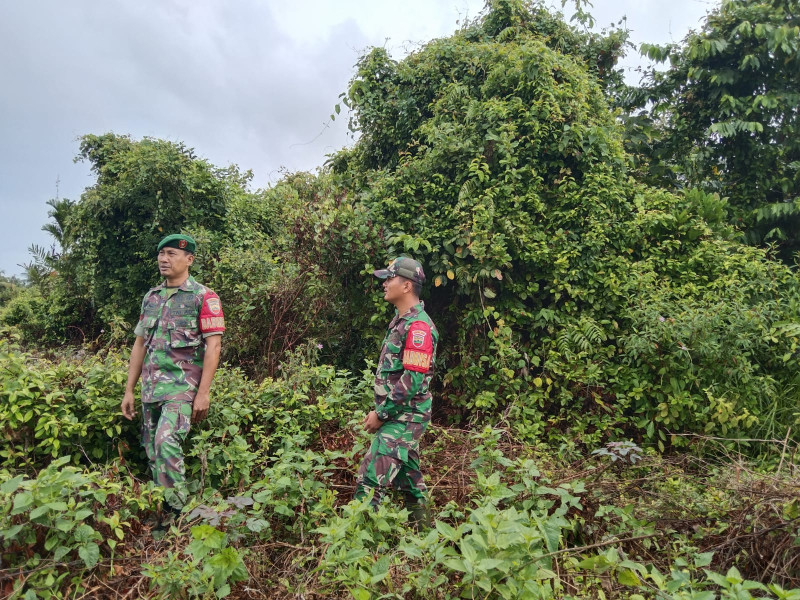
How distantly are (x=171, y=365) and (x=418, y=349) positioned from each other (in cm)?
164

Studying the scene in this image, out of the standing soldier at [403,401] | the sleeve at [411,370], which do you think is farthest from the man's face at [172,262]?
the sleeve at [411,370]

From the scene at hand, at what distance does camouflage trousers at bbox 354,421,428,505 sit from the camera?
312cm

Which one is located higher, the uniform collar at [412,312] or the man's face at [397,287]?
the man's face at [397,287]

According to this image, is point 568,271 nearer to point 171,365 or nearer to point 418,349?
point 418,349

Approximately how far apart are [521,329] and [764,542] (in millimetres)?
3523

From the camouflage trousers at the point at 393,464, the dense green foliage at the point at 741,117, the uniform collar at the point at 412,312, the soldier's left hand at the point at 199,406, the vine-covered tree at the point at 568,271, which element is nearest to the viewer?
the camouflage trousers at the point at 393,464

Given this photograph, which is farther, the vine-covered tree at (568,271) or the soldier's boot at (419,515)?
the vine-covered tree at (568,271)

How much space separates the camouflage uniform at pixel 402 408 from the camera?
3.14 metres

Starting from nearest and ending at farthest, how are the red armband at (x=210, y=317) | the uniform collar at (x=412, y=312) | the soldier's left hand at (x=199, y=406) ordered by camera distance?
the uniform collar at (x=412, y=312), the soldier's left hand at (x=199, y=406), the red armband at (x=210, y=317)

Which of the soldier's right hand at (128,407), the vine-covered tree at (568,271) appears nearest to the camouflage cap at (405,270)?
the soldier's right hand at (128,407)

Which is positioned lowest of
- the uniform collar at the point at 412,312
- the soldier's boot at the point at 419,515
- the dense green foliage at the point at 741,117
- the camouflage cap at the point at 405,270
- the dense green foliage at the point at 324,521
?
the soldier's boot at the point at 419,515

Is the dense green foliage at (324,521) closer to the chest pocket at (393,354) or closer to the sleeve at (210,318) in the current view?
the sleeve at (210,318)

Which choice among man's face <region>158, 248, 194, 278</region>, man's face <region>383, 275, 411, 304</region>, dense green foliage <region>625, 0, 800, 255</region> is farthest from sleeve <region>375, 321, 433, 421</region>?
dense green foliage <region>625, 0, 800, 255</region>

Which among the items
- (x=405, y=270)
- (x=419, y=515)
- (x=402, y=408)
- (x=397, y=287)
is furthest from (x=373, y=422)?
(x=405, y=270)
